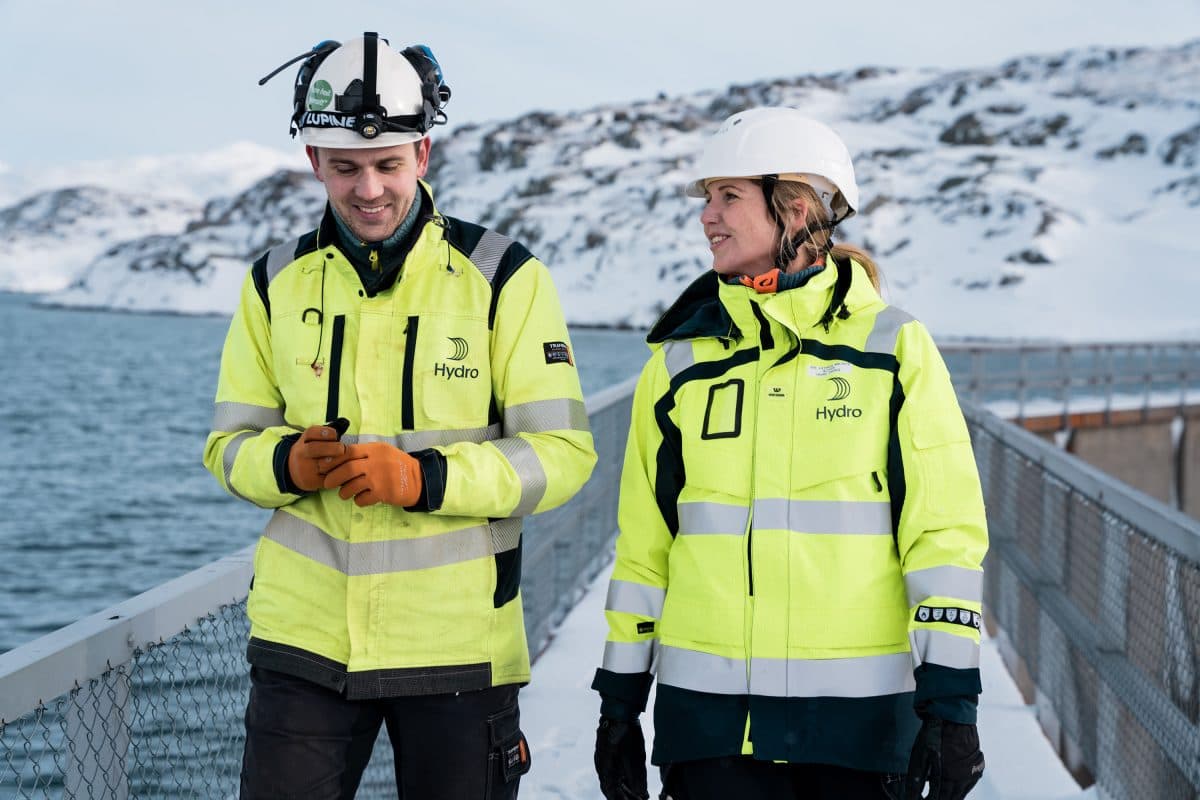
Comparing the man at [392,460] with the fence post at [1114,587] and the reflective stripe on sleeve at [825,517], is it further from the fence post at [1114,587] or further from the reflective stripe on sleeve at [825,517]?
the fence post at [1114,587]

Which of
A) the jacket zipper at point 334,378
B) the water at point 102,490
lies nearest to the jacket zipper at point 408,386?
the jacket zipper at point 334,378

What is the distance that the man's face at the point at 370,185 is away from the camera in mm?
2432

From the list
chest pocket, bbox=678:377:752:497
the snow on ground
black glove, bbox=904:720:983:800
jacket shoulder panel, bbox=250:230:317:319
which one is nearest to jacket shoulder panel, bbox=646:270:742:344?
chest pocket, bbox=678:377:752:497

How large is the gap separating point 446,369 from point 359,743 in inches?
29.3

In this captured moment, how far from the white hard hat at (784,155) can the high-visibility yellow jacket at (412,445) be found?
17.7 inches

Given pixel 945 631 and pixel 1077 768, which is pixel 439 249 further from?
pixel 1077 768

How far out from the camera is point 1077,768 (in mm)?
4762

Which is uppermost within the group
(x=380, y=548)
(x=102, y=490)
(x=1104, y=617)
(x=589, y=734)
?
(x=380, y=548)

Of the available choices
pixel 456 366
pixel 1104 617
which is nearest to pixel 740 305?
pixel 456 366

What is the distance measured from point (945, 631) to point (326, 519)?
118cm

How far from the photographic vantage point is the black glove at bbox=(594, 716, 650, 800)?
243 cm

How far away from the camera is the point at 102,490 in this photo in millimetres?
24469

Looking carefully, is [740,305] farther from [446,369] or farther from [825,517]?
[446,369]

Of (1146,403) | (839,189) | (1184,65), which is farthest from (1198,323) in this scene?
(1184,65)
